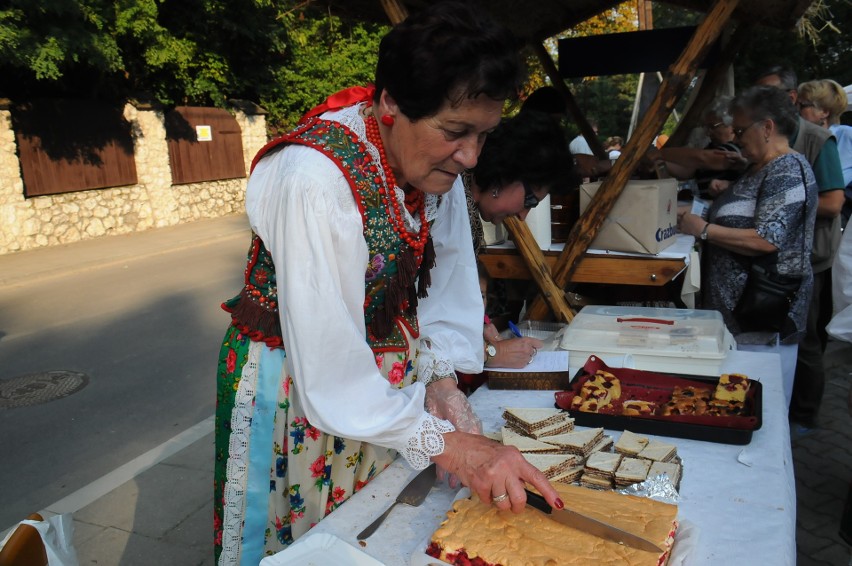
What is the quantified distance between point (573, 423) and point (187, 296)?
644cm

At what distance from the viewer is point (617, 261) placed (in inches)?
125

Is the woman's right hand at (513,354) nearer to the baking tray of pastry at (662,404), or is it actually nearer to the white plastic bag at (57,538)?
the baking tray of pastry at (662,404)

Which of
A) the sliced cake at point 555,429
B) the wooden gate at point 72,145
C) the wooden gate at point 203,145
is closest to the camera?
the sliced cake at point 555,429

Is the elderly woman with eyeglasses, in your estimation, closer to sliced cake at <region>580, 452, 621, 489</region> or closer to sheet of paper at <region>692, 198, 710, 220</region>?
sheet of paper at <region>692, 198, 710, 220</region>

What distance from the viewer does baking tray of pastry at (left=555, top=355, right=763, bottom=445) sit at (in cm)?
161

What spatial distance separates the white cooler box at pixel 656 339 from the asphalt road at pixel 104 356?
9.04ft

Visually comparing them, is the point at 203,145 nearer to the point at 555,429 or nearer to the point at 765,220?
the point at 765,220

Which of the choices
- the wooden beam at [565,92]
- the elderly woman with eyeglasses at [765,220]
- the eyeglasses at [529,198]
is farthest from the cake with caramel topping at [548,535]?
the wooden beam at [565,92]

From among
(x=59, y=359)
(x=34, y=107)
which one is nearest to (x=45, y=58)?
(x=34, y=107)

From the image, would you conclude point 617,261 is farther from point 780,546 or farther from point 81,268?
point 81,268

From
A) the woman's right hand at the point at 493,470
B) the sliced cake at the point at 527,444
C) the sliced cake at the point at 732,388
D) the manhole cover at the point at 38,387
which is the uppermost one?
the woman's right hand at the point at 493,470

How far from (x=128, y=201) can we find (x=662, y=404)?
39.1ft

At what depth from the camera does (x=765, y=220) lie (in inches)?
125

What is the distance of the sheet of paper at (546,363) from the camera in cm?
201
